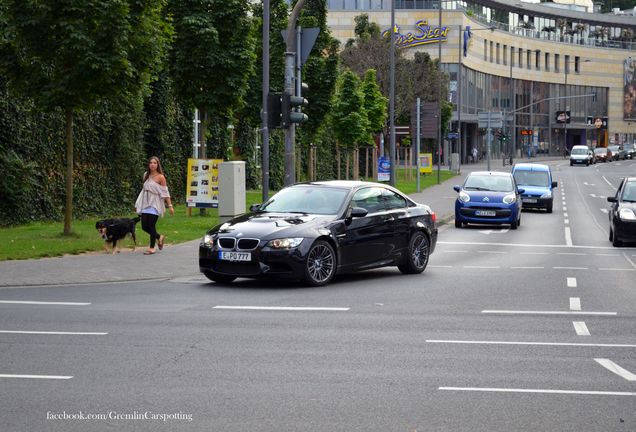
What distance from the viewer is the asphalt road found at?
744cm

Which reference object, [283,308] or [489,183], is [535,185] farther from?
[283,308]

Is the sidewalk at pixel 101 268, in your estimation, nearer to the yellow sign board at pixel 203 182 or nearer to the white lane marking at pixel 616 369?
the yellow sign board at pixel 203 182

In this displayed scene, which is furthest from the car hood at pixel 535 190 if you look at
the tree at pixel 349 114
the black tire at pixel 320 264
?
the black tire at pixel 320 264

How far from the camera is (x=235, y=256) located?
15.7 m

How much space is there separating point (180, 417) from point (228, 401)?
23.9 inches

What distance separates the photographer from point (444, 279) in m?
17.6

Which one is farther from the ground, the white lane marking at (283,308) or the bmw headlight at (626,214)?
the bmw headlight at (626,214)

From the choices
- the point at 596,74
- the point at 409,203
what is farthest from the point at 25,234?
the point at 596,74

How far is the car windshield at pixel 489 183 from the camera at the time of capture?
1288 inches

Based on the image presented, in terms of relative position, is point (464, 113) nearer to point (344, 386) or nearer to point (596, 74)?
point (596, 74)

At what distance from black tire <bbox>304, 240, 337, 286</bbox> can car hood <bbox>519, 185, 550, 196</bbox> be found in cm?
2530

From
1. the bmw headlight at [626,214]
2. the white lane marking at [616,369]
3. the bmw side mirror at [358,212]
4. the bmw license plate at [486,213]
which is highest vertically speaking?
the bmw side mirror at [358,212]

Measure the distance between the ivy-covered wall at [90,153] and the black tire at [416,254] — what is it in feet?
27.3

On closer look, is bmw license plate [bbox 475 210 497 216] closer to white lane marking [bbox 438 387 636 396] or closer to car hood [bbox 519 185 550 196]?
car hood [bbox 519 185 550 196]
